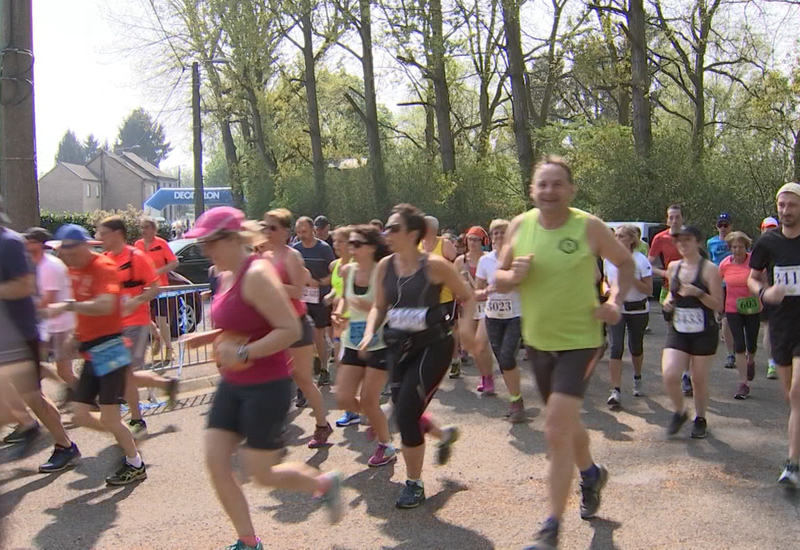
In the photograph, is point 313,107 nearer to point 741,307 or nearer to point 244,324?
point 741,307

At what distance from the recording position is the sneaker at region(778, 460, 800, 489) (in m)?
4.83

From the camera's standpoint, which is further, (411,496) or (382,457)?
(382,457)

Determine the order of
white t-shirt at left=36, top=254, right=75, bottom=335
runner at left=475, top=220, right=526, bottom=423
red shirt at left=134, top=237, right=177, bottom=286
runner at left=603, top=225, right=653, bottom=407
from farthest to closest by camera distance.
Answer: red shirt at left=134, top=237, right=177, bottom=286 → runner at left=603, top=225, right=653, bottom=407 → runner at left=475, top=220, right=526, bottom=423 → white t-shirt at left=36, top=254, right=75, bottom=335

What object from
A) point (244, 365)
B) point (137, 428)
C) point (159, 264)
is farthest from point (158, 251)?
point (244, 365)

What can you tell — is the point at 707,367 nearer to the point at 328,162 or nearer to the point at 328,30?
the point at 328,30

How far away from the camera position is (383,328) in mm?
4914

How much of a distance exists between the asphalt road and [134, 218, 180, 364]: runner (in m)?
2.48

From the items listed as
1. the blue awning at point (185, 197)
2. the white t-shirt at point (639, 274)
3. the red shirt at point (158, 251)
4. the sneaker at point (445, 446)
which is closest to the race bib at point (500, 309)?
the white t-shirt at point (639, 274)

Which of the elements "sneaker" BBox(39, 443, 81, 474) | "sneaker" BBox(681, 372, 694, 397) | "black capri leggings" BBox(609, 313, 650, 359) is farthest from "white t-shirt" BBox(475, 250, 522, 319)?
"sneaker" BBox(39, 443, 81, 474)

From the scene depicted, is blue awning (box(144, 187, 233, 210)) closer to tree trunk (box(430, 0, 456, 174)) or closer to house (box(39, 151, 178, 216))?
tree trunk (box(430, 0, 456, 174))

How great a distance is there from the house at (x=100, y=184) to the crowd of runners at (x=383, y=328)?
7844 cm

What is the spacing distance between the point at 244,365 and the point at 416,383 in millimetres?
1461

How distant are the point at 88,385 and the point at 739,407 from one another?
593 cm

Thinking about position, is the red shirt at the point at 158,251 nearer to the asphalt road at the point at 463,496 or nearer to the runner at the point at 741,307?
the asphalt road at the point at 463,496
